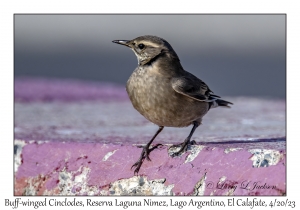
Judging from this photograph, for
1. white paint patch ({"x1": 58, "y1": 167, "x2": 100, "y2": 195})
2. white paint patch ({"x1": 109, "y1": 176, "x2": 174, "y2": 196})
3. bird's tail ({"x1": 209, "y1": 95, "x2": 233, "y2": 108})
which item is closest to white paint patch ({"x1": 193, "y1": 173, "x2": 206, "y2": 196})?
white paint patch ({"x1": 109, "y1": 176, "x2": 174, "y2": 196})

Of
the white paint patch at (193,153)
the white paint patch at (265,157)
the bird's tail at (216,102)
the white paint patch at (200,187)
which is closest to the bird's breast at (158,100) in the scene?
the bird's tail at (216,102)

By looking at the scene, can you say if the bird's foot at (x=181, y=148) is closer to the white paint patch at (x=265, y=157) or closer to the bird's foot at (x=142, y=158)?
the bird's foot at (x=142, y=158)

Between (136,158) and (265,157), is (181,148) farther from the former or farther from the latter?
A: (265,157)

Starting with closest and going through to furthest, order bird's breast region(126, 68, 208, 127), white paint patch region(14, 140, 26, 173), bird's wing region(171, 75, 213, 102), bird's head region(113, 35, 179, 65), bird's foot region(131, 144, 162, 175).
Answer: bird's foot region(131, 144, 162, 175) < white paint patch region(14, 140, 26, 173) < bird's breast region(126, 68, 208, 127) < bird's wing region(171, 75, 213, 102) < bird's head region(113, 35, 179, 65)

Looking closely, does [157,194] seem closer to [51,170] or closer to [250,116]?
[51,170]

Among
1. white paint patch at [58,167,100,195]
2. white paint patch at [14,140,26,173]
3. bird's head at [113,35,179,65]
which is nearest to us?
white paint patch at [58,167,100,195]

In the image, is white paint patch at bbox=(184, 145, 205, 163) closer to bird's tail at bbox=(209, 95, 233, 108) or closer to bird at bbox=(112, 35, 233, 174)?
bird at bbox=(112, 35, 233, 174)

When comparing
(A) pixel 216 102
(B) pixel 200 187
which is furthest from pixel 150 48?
(B) pixel 200 187
